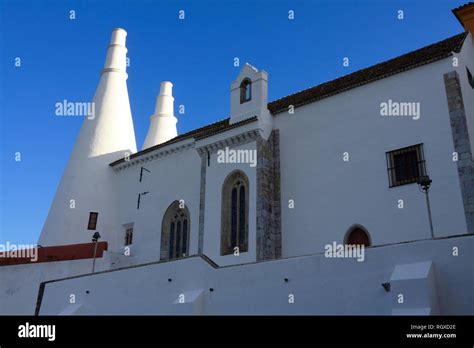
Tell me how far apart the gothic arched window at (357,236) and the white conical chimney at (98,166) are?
13483 mm

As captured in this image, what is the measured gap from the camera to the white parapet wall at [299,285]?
10336 mm

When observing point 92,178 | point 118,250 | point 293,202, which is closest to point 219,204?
point 293,202

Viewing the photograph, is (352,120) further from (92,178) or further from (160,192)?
(92,178)

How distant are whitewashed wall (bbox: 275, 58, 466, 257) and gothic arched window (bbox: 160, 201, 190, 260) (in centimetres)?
586

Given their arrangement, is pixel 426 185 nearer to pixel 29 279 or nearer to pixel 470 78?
pixel 470 78

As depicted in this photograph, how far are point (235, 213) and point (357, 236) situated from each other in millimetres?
5392

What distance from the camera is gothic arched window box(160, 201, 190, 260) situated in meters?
23.2

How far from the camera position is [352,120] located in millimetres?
18281

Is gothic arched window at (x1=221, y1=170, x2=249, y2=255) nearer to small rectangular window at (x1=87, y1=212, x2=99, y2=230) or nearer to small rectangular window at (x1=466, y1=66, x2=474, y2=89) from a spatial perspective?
small rectangular window at (x1=466, y1=66, x2=474, y2=89)

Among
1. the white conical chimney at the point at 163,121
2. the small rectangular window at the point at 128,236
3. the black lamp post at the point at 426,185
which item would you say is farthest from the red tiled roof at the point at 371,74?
the white conical chimney at the point at 163,121

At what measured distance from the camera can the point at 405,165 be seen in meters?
16.5

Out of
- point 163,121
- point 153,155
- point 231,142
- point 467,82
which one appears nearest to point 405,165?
point 467,82

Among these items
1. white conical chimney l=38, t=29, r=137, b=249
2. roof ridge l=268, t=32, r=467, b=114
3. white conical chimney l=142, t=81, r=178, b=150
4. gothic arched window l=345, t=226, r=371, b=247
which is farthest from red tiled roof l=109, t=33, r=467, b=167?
white conical chimney l=142, t=81, r=178, b=150
